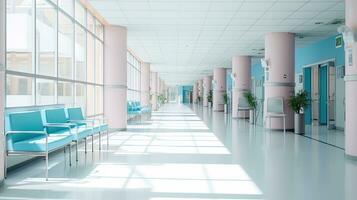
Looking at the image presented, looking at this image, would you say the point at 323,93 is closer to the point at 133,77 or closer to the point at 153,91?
the point at 133,77

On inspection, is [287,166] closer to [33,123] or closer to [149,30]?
[33,123]


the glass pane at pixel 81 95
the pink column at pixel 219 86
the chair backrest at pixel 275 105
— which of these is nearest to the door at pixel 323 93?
the chair backrest at pixel 275 105

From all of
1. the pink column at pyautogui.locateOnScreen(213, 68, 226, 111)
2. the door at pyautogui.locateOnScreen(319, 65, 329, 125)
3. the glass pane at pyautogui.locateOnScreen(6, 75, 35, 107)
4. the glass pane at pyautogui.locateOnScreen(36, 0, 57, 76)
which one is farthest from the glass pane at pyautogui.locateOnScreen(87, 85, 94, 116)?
the pink column at pyautogui.locateOnScreen(213, 68, 226, 111)

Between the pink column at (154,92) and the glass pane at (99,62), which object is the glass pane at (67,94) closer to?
the glass pane at (99,62)

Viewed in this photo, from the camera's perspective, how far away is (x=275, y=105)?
402 inches

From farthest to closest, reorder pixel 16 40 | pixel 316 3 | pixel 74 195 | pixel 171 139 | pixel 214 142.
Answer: pixel 171 139 < pixel 214 142 < pixel 316 3 < pixel 16 40 < pixel 74 195

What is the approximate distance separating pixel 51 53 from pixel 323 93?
364 inches

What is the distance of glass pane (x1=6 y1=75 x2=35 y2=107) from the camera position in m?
5.46

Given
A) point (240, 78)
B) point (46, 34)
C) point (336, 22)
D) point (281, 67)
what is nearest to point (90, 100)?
point (46, 34)

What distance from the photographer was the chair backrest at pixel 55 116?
5.72 m

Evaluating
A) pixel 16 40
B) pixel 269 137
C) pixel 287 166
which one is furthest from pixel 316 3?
pixel 16 40

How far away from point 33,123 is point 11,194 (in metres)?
1.52

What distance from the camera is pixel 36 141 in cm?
454

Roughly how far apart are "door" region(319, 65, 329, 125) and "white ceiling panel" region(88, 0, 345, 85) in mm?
1113
